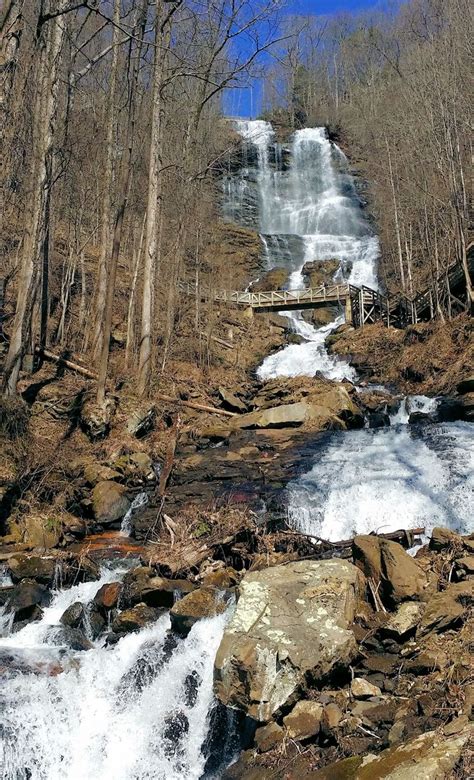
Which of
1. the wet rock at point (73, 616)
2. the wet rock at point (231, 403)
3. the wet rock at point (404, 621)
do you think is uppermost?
the wet rock at point (231, 403)

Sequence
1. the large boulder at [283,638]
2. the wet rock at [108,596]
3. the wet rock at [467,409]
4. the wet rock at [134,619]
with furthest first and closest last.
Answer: the wet rock at [467,409] → the wet rock at [108,596] → the wet rock at [134,619] → the large boulder at [283,638]

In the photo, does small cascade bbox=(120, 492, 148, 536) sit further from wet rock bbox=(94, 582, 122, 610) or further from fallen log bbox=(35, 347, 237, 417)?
fallen log bbox=(35, 347, 237, 417)

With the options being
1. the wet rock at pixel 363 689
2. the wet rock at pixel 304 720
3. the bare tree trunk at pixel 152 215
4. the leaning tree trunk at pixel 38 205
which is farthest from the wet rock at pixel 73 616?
the bare tree trunk at pixel 152 215

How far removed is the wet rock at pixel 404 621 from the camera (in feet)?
16.8

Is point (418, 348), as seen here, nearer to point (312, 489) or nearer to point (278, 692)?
point (312, 489)

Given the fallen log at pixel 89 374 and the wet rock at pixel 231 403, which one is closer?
the fallen log at pixel 89 374

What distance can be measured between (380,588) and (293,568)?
869mm

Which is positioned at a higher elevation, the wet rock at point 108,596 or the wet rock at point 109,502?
the wet rock at point 109,502

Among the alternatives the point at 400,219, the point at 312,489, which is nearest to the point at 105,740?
the point at 312,489

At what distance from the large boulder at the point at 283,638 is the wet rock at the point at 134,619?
1.39m

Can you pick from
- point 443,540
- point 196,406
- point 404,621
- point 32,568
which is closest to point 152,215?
point 196,406

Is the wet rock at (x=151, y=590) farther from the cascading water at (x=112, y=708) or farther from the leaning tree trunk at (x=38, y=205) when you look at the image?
the leaning tree trunk at (x=38, y=205)

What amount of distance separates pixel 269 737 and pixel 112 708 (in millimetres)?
1766

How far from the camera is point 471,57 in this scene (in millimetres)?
18938
